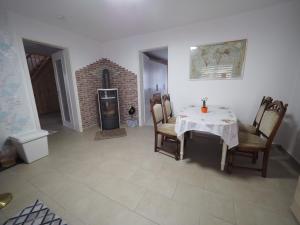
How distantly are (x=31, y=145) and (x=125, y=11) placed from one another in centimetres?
277

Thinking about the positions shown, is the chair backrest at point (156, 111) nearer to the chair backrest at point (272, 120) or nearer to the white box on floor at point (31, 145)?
the chair backrest at point (272, 120)

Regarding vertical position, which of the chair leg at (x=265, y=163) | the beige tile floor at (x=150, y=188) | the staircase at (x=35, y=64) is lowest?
the beige tile floor at (x=150, y=188)

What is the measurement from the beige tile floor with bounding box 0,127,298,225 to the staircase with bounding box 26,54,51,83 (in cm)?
479

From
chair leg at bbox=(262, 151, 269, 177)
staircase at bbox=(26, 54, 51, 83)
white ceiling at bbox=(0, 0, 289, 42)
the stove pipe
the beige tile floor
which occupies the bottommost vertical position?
the beige tile floor

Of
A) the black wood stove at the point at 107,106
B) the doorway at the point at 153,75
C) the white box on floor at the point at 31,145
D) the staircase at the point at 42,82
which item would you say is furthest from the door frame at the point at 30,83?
the staircase at the point at 42,82

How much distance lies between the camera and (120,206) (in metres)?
1.44

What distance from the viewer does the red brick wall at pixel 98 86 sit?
361 cm

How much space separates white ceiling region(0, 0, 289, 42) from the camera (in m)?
2.07

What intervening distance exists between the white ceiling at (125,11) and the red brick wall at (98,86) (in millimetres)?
1078

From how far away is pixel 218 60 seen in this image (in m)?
2.76

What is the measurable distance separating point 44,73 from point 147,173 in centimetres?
644

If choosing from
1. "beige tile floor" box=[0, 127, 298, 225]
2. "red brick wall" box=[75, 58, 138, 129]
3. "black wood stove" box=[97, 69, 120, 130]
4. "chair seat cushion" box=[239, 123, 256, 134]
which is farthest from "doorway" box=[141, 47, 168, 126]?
"chair seat cushion" box=[239, 123, 256, 134]

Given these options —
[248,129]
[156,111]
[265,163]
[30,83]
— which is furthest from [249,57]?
[30,83]

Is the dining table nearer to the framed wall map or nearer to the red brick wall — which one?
the framed wall map
